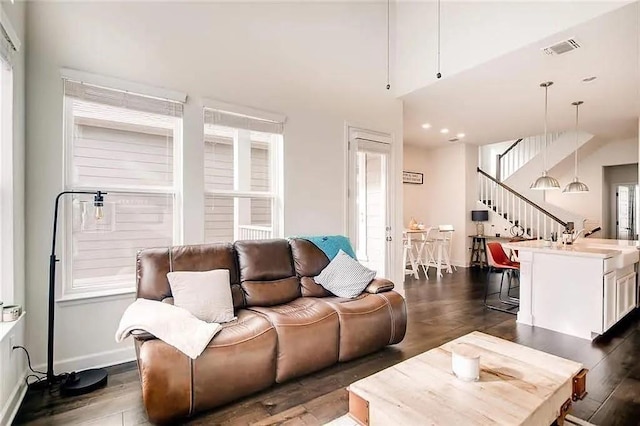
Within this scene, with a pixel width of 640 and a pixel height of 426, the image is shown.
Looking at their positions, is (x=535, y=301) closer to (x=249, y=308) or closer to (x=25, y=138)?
(x=249, y=308)

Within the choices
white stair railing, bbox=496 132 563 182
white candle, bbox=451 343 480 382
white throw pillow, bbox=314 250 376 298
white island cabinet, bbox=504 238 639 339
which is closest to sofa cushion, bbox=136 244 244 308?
white throw pillow, bbox=314 250 376 298

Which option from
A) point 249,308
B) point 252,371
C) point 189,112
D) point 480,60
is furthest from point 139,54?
point 480,60

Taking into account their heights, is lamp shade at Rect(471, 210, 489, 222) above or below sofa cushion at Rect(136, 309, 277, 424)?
above

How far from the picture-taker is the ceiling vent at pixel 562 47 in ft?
10.4

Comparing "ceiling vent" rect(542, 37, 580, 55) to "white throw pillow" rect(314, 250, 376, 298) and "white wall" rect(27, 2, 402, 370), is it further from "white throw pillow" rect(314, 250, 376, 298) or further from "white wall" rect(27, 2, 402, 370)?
"white throw pillow" rect(314, 250, 376, 298)

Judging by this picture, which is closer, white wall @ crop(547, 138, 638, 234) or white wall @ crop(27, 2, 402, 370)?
white wall @ crop(27, 2, 402, 370)

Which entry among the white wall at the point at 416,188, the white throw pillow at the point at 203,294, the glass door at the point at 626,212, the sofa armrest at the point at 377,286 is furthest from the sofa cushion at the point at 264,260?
the glass door at the point at 626,212

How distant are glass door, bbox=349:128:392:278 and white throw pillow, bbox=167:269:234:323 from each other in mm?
2284

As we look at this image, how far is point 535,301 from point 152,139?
4.34m

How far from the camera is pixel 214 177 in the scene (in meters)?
3.39

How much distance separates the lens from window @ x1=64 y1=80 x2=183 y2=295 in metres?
2.74

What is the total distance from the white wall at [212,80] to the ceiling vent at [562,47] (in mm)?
1870

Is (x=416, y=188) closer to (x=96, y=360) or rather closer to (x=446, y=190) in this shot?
(x=446, y=190)

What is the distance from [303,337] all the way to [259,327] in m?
0.35
